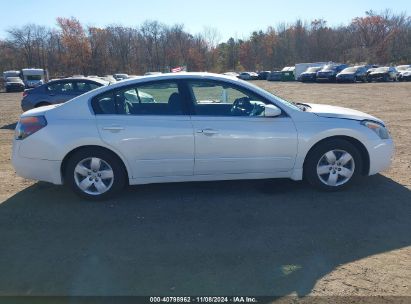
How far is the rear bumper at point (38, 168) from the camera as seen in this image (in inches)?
192

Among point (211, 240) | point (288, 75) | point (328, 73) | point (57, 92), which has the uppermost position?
point (328, 73)

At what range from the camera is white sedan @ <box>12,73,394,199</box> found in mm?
4816

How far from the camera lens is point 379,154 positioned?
5.14 meters

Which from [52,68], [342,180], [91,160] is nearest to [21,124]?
[91,160]

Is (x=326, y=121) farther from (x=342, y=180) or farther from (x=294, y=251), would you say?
(x=294, y=251)

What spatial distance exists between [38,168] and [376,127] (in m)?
4.49

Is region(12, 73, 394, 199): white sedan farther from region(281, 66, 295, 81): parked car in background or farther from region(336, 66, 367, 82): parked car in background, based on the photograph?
region(281, 66, 295, 81): parked car in background

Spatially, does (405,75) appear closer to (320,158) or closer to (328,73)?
(328,73)

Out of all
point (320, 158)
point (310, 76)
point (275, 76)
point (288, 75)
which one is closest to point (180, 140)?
point (320, 158)

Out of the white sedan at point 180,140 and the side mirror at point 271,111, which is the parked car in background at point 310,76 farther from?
the side mirror at point 271,111

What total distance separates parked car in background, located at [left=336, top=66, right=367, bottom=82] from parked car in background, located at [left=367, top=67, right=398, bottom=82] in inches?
25.9

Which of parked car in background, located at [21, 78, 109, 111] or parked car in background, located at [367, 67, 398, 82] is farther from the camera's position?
parked car in background, located at [367, 67, 398, 82]

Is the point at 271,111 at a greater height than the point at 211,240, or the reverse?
the point at 271,111

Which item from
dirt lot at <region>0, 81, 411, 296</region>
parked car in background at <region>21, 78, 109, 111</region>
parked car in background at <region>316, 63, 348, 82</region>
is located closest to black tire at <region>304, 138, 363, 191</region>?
dirt lot at <region>0, 81, 411, 296</region>
